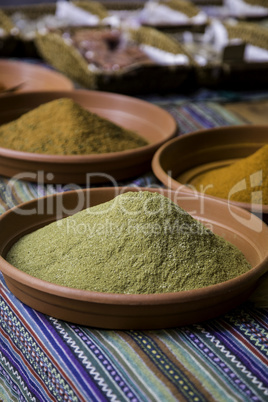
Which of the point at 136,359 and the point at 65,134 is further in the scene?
the point at 65,134

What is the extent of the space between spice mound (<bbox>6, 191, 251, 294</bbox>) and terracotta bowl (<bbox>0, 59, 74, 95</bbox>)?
0.95 metres

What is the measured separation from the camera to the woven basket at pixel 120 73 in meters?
1.78

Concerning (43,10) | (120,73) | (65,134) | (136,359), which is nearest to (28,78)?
(120,73)

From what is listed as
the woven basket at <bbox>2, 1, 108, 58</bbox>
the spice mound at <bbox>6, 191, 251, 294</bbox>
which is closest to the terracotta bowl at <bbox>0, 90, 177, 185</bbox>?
the spice mound at <bbox>6, 191, 251, 294</bbox>

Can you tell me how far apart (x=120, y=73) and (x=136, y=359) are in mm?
1235

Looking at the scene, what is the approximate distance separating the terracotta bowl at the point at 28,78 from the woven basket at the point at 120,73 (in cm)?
10

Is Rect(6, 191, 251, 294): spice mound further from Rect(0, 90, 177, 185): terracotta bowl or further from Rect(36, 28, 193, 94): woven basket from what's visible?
Rect(36, 28, 193, 94): woven basket

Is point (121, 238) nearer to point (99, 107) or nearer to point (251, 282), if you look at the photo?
point (251, 282)

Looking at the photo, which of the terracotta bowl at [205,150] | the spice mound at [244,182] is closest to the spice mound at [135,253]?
the spice mound at [244,182]

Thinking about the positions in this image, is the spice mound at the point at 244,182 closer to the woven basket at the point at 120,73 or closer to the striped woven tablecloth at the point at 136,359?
the striped woven tablecloth at the point at 136,359

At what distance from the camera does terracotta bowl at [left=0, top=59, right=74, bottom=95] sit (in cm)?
175

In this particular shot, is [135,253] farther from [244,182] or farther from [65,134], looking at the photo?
[65,134]

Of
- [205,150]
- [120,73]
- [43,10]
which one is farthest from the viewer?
[43,10]

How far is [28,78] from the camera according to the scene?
185 cm
